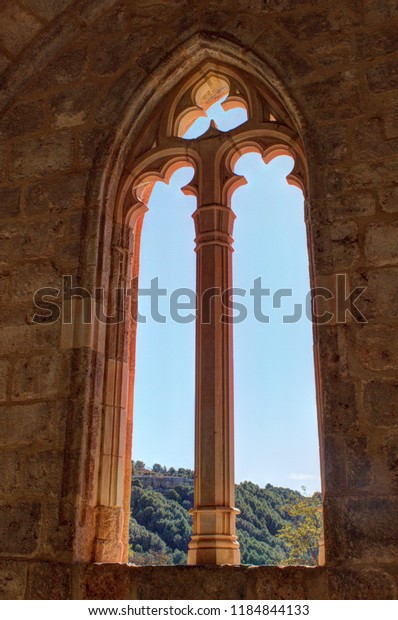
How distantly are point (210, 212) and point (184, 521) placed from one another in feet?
4.87

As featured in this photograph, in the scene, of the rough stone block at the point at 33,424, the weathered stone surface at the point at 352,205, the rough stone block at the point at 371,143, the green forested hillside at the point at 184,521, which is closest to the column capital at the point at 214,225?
the weathered stone surface at the point at 352,205

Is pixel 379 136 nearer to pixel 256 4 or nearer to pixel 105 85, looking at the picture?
pixel 256 4

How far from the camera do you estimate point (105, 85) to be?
3.77 metres

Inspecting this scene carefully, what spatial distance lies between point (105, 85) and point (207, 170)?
2.57ft

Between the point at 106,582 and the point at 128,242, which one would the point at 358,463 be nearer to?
the point at 106,582

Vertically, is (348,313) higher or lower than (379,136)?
lower

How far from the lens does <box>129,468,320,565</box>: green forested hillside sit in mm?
2959

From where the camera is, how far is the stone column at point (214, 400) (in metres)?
2.83

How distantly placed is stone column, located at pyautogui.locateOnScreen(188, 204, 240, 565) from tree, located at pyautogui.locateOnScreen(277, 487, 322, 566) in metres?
0.25

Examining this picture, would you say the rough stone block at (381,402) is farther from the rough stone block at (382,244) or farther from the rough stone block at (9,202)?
the rough stone block at (9,202)

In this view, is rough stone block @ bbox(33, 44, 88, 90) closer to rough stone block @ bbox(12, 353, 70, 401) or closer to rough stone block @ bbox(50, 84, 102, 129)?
rough stone block @ bbox(50, 84, 102, 129)

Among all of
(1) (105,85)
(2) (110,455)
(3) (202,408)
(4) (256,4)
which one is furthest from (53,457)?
(4) (256,4)

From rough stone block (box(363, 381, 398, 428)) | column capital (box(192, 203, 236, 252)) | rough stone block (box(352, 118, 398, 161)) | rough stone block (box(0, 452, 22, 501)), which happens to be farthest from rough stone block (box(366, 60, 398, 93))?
rough stone block (box(0, 452, 22, 501))

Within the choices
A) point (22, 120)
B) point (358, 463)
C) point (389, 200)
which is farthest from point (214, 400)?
point (22, 120)
